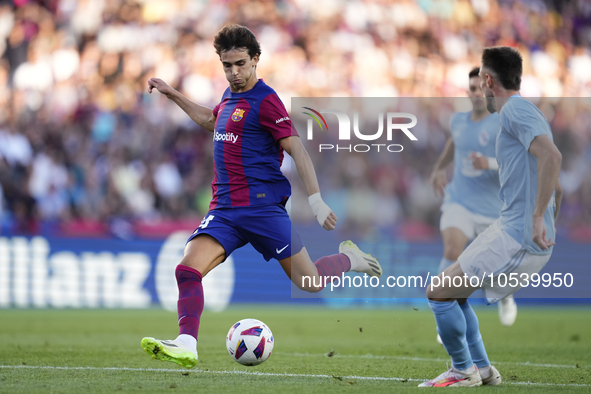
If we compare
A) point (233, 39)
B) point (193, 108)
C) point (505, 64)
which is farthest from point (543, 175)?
point (193, 108)

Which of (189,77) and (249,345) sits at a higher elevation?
(189,77)

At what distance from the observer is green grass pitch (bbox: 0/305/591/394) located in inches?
188

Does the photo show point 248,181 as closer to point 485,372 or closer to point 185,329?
point 185,329

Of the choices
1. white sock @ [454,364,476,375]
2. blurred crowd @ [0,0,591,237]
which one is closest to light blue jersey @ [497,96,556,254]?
white sock @ [454,364,476,375]

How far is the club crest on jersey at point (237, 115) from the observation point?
5117 mm

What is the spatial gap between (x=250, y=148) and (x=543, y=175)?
200cm

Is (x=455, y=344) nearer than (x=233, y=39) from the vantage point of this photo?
Yes

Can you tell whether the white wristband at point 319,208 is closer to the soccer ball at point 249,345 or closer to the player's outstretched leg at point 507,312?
the soccer ball at point 249,345

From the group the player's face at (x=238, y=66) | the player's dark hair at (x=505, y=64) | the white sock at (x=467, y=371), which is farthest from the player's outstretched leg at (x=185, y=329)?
the player's dark hair at (x=505, y=64)

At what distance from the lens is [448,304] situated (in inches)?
182

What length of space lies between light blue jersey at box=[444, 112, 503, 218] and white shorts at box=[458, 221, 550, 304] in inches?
119

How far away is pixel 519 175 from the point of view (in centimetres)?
449

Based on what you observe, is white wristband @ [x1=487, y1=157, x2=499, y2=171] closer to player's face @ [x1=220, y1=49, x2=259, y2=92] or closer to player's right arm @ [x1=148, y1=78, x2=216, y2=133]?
player's right arm @ [x1=148, y1=78, x2=216, y2=133]

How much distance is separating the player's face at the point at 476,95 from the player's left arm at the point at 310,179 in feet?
9.92
